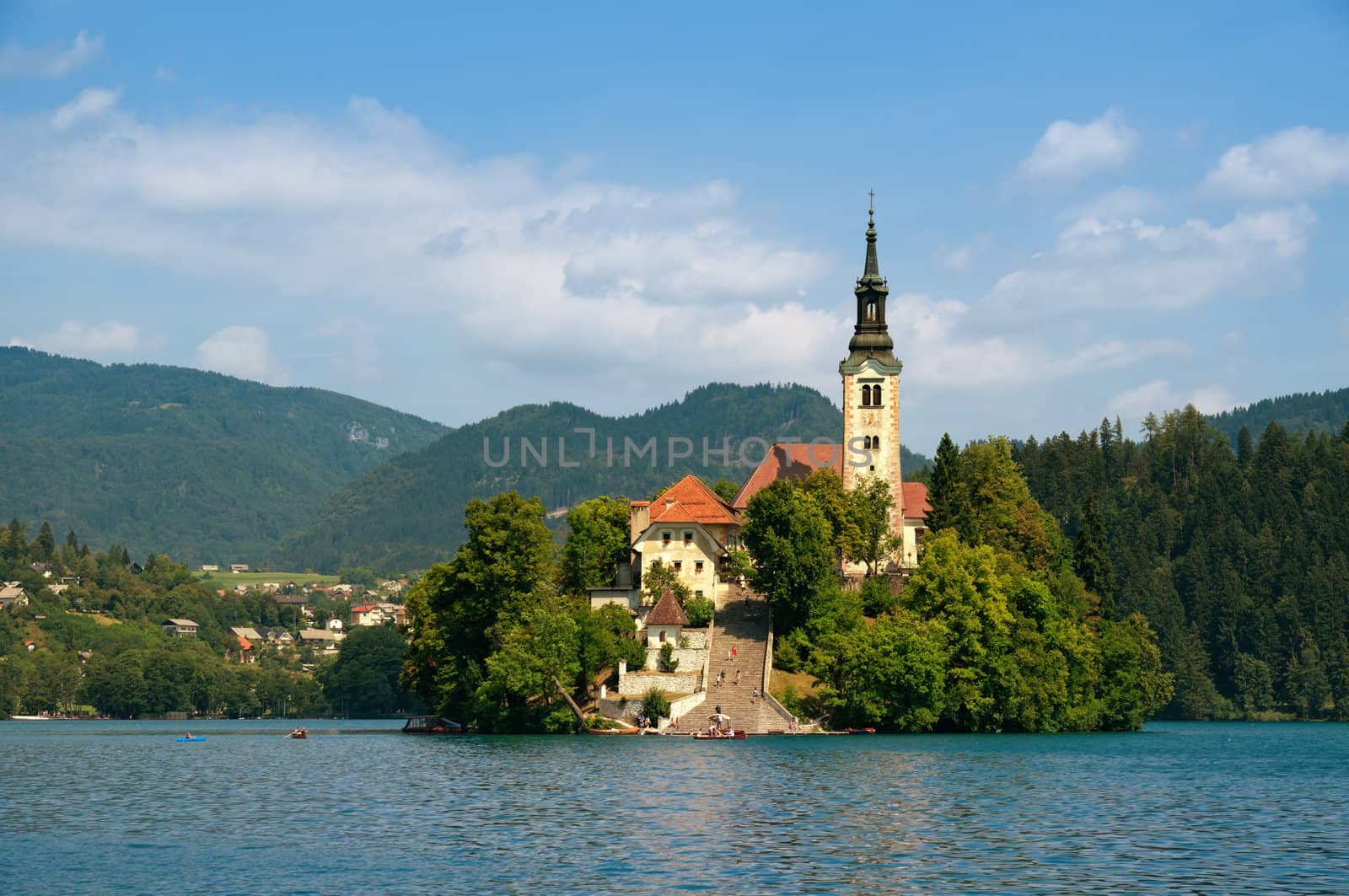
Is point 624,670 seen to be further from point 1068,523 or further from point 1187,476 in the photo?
point 1187,476

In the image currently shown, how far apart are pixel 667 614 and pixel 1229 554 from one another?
98581 mm

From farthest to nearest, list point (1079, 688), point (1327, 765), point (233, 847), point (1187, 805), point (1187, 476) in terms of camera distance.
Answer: point (1187, 476), point (1079, 688), point (1327, 765), point (1187, 805), point (233, 847)

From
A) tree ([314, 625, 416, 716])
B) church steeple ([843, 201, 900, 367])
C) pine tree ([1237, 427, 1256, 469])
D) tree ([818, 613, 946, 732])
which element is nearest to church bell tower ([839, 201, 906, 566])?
church steeple ([843, 201, 900, 367])

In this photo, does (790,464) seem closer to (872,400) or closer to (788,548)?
(872,400)

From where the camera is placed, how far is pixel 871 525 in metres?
102

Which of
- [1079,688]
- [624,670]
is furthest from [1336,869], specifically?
[1079,688]

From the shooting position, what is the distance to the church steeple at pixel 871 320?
110 metres

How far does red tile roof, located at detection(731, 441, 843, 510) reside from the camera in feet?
368

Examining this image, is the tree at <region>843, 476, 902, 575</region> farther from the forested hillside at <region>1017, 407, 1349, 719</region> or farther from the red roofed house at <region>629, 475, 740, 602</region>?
the forested hillside at <region>1017, 407, 1349, 719</region>

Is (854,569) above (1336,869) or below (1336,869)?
above

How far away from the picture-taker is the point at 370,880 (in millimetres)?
35656

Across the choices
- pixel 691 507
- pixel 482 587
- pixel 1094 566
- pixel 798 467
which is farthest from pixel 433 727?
pixel 1094 566

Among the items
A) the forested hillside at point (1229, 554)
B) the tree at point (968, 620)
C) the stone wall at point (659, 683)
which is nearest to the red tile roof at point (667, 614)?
the stone wall at point (659, 683)

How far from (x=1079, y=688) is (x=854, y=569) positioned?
16753 millimetres
